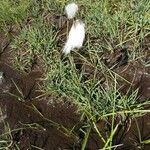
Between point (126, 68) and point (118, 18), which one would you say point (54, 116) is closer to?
point (126, 68)

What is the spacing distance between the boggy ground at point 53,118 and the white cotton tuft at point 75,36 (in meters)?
0.23

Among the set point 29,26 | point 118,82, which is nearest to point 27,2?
point 29,26

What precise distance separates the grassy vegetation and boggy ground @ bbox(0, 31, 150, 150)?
0.06 meters

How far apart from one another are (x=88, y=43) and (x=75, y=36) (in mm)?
128

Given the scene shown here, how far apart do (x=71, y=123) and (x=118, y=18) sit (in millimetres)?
1180

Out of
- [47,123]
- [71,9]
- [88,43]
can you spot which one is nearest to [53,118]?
[47,123]

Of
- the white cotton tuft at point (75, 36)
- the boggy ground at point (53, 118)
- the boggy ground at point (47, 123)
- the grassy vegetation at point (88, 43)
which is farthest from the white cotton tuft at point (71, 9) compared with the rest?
the boggy ground at point (47, 123)

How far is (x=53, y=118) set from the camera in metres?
3.08

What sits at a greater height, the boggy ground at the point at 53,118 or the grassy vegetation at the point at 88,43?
the grassy vegetation at the point at 88,43

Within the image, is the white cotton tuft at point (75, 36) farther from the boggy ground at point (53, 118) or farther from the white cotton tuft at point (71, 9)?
the white cotton tuft at point (71, 9)

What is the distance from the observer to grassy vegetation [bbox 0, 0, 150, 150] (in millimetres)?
2943

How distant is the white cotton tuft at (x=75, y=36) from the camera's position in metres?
3.40

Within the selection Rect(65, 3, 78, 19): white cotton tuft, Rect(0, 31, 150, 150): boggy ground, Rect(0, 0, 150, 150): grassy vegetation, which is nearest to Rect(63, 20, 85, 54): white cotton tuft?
Rect(0, 0, 150, 150): grassy vegetation

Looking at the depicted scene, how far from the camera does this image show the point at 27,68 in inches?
142
